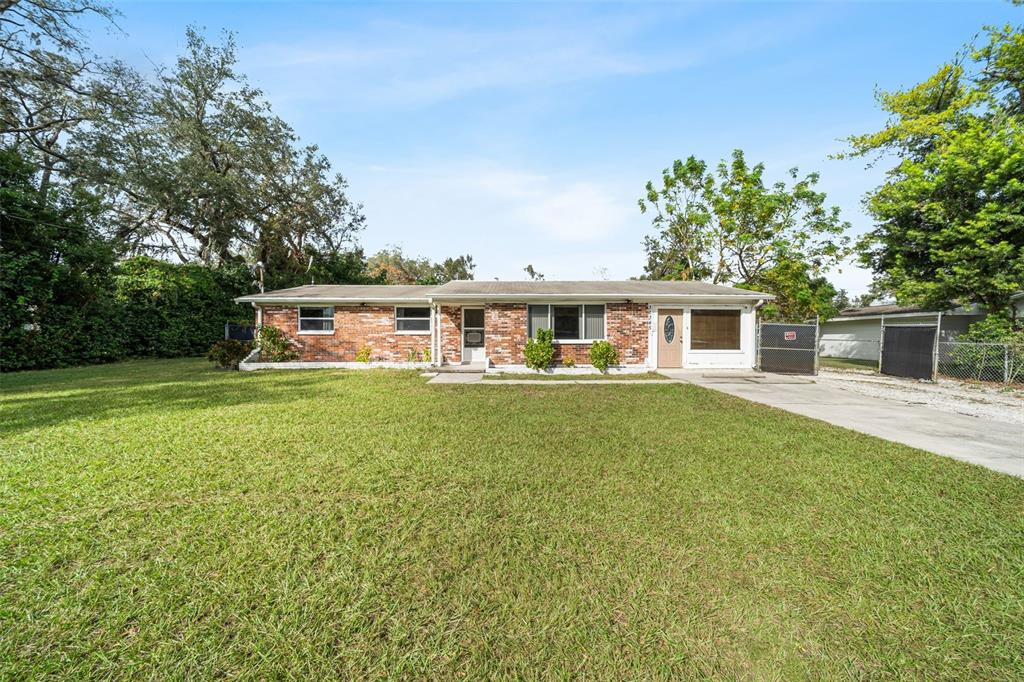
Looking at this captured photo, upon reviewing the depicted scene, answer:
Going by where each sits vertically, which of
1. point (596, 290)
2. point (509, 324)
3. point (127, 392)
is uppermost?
point (596, 290)

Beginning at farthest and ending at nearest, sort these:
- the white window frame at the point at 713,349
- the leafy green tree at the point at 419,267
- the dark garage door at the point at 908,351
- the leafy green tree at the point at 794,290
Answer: the leafy green tree at the point at 419,267
the leafy green tree at the point at 794,290
the white window frame at the point at 713,349
the dark garage door at the point at 908,351

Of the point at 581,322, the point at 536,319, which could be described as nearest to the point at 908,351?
the point at 581,322

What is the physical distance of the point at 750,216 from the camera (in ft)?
71.8

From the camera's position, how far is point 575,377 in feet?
37.8

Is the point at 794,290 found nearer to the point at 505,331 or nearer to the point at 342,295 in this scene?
the point at 505,331

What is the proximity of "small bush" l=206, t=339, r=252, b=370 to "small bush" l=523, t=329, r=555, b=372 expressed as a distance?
9653 millimetres

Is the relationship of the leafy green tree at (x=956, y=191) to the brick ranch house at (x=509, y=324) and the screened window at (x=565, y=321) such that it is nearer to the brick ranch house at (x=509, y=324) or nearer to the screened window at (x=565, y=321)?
the brick ranch house at (x=509, y=324)

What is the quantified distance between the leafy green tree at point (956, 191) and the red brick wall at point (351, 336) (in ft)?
59.7

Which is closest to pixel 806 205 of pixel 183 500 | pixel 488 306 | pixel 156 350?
pixel 488 306

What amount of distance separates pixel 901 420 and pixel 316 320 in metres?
15.3

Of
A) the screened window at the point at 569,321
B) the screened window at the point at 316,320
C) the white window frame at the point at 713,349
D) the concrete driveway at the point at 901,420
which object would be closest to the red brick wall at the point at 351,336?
the screened window at the point at 316,320

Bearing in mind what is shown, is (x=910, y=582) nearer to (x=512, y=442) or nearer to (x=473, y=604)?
(x=473, y=604)

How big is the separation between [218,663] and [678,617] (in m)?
2.29

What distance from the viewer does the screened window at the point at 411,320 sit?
1347 cm
